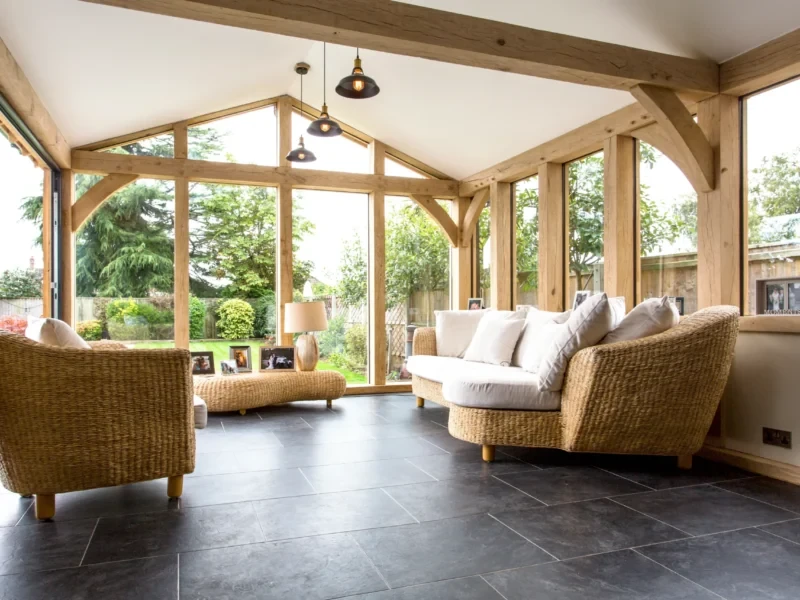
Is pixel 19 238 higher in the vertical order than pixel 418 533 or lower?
Answer: higher

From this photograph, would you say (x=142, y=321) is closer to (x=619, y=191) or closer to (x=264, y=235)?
(x=264, y=235)

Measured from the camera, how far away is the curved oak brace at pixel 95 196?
533cm


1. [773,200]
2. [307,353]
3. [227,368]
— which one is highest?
[773,200]

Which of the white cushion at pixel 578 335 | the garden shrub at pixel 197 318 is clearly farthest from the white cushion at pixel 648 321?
the garden shrub at pixel 197 318

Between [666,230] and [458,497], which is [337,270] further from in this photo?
[458,497]

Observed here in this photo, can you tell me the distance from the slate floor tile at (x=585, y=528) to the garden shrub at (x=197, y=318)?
4043 mm

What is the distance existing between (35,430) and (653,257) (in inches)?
150

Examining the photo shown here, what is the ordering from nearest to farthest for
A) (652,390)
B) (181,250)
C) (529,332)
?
1. (652,390)
2. (529,332)
3. (181,250)

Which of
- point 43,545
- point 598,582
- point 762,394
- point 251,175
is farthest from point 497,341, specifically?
point 43,545

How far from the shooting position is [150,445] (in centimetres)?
259

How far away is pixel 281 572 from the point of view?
196 cm

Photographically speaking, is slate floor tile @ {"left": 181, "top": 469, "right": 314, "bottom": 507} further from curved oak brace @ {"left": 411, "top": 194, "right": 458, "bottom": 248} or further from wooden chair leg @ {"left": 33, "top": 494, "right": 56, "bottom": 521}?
curved oak brace @ {"left": 411, "top": 194, "right": 458, "bottom": 248}

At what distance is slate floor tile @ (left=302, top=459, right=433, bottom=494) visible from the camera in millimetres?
2959

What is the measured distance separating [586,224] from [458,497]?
2.93 m
